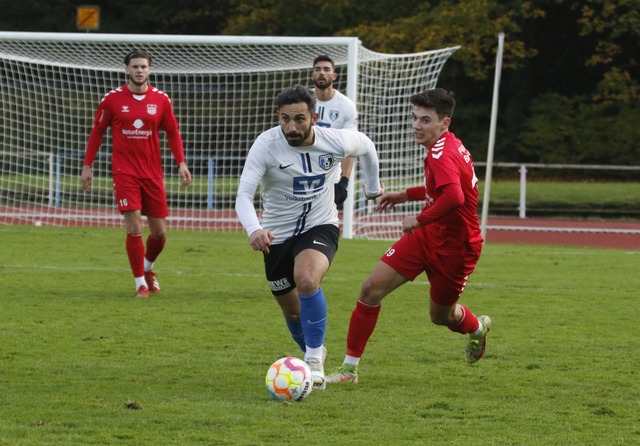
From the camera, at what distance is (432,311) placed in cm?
673

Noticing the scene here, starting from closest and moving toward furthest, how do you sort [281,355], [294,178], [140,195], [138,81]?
[294,178] < [281,355] < [138,81] < [140,195]

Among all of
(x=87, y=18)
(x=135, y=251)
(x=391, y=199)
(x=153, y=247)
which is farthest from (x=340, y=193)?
(x=87, y=18)

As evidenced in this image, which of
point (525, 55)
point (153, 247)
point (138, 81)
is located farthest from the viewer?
point (525, 55)

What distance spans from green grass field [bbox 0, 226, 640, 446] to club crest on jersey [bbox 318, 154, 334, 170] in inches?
49.2

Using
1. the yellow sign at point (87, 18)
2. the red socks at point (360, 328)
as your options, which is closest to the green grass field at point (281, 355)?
the red socks at point (360, 328)

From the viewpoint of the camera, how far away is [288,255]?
255 inches

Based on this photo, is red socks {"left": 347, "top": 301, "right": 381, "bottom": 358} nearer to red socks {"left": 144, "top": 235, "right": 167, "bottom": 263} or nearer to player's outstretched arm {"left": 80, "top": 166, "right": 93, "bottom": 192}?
red socks {"left": 144, "top": 235, "right": 167, "bottom": 263}

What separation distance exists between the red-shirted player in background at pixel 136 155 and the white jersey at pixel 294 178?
3.63m

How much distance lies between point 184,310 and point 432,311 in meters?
3.15

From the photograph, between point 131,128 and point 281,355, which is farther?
point 131,128

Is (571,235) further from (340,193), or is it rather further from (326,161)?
(326,161)

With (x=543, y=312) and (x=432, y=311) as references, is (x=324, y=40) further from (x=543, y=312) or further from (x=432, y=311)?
(x=432, y=311)

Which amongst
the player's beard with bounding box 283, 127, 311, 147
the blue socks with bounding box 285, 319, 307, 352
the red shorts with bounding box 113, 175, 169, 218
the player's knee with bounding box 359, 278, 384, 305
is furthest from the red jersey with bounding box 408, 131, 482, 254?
the red shorts with bounding box 113, 175, 169, 218

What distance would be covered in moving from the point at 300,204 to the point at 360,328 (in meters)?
0.80
